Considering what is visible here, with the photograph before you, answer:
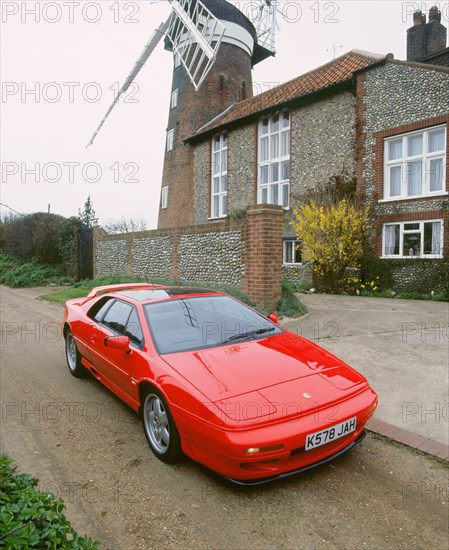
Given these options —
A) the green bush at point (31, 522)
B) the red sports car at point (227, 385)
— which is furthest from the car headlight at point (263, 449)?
the green bush at point (31, 522)

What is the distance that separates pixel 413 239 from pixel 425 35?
12134mm

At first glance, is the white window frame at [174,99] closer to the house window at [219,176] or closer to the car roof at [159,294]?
the house window at [219,176]

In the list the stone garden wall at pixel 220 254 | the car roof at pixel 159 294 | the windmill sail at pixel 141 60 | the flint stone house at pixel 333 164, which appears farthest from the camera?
the windmill sail at pixel 141 60

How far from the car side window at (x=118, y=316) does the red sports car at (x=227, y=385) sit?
0.6 inches

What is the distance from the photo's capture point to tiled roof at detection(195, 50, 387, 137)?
56.5 feet

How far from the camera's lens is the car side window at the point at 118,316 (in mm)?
4316

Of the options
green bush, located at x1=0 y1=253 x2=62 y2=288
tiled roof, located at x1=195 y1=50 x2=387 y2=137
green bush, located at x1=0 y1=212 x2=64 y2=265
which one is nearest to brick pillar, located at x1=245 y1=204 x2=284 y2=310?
tiled roof, located at x1=195 y1=50 x2=387 y2=137

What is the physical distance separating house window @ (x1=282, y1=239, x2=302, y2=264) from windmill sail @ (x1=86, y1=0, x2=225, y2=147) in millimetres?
12143

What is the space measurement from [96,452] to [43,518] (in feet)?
6.33

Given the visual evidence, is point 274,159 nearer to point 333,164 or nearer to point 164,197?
point 333,164

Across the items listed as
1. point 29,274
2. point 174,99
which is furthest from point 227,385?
point 174,99

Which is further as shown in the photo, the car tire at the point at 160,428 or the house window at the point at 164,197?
the house window at the point at 164,197

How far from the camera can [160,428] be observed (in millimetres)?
3348

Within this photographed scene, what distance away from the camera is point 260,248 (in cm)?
880
